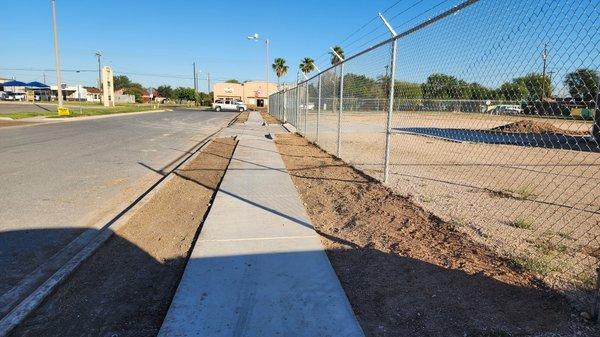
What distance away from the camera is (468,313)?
10.3ft

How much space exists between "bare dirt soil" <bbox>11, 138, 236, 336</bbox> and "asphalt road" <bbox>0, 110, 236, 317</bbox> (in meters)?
0.44

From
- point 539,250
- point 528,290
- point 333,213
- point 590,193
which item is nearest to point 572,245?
point 539,250

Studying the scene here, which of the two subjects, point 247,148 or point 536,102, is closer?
point 536,102

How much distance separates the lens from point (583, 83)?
139 inches

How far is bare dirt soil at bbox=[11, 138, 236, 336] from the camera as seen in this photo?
3.07 meters

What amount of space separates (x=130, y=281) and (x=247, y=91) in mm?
97039

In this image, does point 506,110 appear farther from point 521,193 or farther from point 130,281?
point 130,281

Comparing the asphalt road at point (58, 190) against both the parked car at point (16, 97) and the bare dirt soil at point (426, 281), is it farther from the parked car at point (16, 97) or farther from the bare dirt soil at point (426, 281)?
the parked car at point (16, 97)

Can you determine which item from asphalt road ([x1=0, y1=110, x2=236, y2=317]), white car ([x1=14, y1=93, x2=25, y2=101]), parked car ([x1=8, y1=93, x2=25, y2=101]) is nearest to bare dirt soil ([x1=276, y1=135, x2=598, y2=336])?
asphalt road ([x1=0, y1=110, x2=236, y2=317])

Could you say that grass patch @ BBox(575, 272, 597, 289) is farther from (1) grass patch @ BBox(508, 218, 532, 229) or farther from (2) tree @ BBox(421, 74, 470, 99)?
(2) tree @ BBox(421, 74, 470, 99)

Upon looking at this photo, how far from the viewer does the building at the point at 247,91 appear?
94.0 metres

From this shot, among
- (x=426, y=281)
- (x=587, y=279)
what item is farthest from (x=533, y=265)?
(x=426, y=281)

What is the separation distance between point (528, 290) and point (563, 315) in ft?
1.29

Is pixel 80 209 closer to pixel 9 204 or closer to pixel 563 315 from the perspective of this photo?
pixel 9 204
